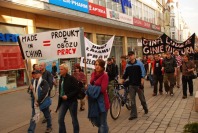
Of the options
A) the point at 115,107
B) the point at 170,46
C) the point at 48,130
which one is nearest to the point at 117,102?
the point at 115,107

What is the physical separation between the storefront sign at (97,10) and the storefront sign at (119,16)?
1024mm

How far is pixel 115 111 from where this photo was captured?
8.23 metres

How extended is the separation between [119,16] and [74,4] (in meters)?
8.72

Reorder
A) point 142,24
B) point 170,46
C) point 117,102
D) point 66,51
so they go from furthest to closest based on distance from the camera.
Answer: point 142,24 → point 170,46 → point 117,102 → point 66,51

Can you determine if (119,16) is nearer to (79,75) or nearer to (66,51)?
(79,75)

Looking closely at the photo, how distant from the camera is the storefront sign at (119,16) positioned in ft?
85.4

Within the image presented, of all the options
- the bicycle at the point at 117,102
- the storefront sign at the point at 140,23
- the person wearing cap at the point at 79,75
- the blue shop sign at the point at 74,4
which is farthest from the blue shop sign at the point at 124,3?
the bicycle at the point at 117,102

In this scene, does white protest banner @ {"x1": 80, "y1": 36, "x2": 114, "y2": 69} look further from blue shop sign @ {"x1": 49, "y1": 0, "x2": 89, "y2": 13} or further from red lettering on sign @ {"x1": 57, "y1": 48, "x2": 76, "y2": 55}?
blue shop sign @ {"x1": 49, "y1": 0, "x2": 89, "y2": 13}

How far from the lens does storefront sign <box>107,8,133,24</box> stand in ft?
85.4

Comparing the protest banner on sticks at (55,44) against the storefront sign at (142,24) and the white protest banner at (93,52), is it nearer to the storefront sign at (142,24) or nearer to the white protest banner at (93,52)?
the white protest banner at (93,52)

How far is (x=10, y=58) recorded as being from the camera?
52.2ft

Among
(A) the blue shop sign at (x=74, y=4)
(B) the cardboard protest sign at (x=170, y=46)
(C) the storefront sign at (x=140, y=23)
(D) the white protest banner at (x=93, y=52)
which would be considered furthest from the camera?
(C) the storefront sign at (x=140, y=23)

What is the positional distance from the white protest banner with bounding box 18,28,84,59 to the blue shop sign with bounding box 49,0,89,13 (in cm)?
1045

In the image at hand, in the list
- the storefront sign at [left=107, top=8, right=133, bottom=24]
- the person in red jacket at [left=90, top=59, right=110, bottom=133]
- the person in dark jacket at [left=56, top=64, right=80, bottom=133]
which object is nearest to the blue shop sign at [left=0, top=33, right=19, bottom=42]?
the person in dark jacket at [left=56, top=64, right=80, bottom=133]
